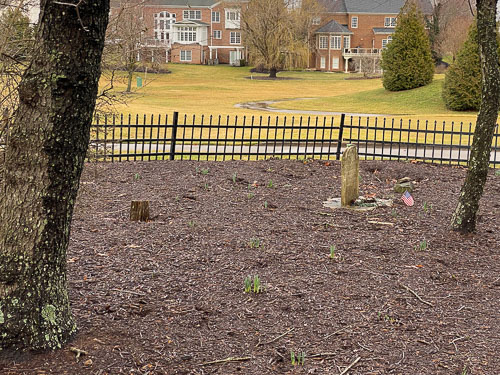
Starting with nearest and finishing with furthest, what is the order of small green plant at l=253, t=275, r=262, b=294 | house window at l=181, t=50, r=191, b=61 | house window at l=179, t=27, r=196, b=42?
small green plant at l=253, t=275, r=262, b=294
house window at l=181, t=50, r=191, b=61
house window at l=179, t=27, r=196, b=42

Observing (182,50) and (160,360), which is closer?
(160,360)

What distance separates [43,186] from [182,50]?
7077 cm

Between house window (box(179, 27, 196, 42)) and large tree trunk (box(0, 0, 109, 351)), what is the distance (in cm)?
7282

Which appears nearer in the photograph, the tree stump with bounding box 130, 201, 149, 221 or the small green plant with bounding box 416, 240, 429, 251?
the small green plant with bounding box 416, 240, 429, 251

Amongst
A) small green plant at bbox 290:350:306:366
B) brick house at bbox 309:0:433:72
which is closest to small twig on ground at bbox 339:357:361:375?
small green plant at bbox 290:350:306:366

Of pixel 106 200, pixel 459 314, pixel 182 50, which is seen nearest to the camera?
pixel 459 314

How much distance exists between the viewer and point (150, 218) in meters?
7.46

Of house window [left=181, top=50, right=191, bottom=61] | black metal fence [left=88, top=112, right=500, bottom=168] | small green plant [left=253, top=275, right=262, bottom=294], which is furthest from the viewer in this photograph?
house window [left=181, top=50, right=191, bottom=61]

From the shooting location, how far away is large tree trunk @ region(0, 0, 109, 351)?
3.70 m

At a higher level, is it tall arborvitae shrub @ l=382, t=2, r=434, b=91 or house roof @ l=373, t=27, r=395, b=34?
house roof @ l=373, t=27, r=395, b=34

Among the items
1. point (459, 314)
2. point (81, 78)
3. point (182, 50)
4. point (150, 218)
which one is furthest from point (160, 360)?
point (182, 50)

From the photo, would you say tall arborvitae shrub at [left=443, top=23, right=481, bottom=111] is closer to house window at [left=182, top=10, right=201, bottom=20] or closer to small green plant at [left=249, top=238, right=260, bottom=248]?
small green plant at [left=249, top=238, right=260, bottom=248]

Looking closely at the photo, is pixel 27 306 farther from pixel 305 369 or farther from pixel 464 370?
pixel 464 370

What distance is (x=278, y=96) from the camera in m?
39.5
